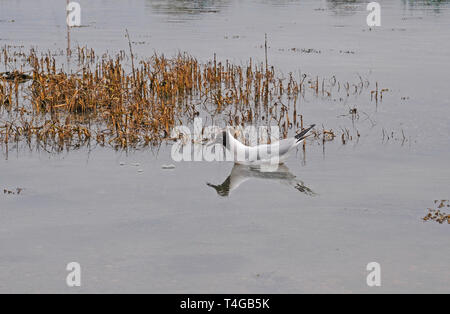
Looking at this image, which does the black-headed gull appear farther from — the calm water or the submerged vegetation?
the submerged vegetation

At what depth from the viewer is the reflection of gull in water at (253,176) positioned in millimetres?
9984

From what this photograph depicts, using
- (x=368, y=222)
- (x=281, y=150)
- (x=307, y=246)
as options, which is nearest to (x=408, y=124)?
(x=281, y=150)

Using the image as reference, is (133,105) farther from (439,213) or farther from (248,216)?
(439,213)

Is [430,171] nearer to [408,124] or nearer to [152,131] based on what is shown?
[408,124]

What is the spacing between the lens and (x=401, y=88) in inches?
749

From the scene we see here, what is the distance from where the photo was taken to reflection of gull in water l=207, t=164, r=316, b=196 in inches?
393

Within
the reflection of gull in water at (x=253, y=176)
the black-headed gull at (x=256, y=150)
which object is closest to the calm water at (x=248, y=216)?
the reflection of gull in water at (x=253, y=176)

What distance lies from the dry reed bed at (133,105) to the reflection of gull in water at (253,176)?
89.8 inches

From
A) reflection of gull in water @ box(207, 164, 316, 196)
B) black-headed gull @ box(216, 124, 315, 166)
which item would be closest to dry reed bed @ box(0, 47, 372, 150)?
black-headed gull @ box(216, 124, 315, 166)

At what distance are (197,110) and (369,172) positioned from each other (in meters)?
5.72

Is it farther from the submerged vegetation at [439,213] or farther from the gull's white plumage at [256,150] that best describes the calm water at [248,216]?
the gull's white plumage at [256,150]

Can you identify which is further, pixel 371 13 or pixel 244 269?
pixel 371 13

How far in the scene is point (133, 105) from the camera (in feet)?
44.3

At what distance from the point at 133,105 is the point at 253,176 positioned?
3.96 m
